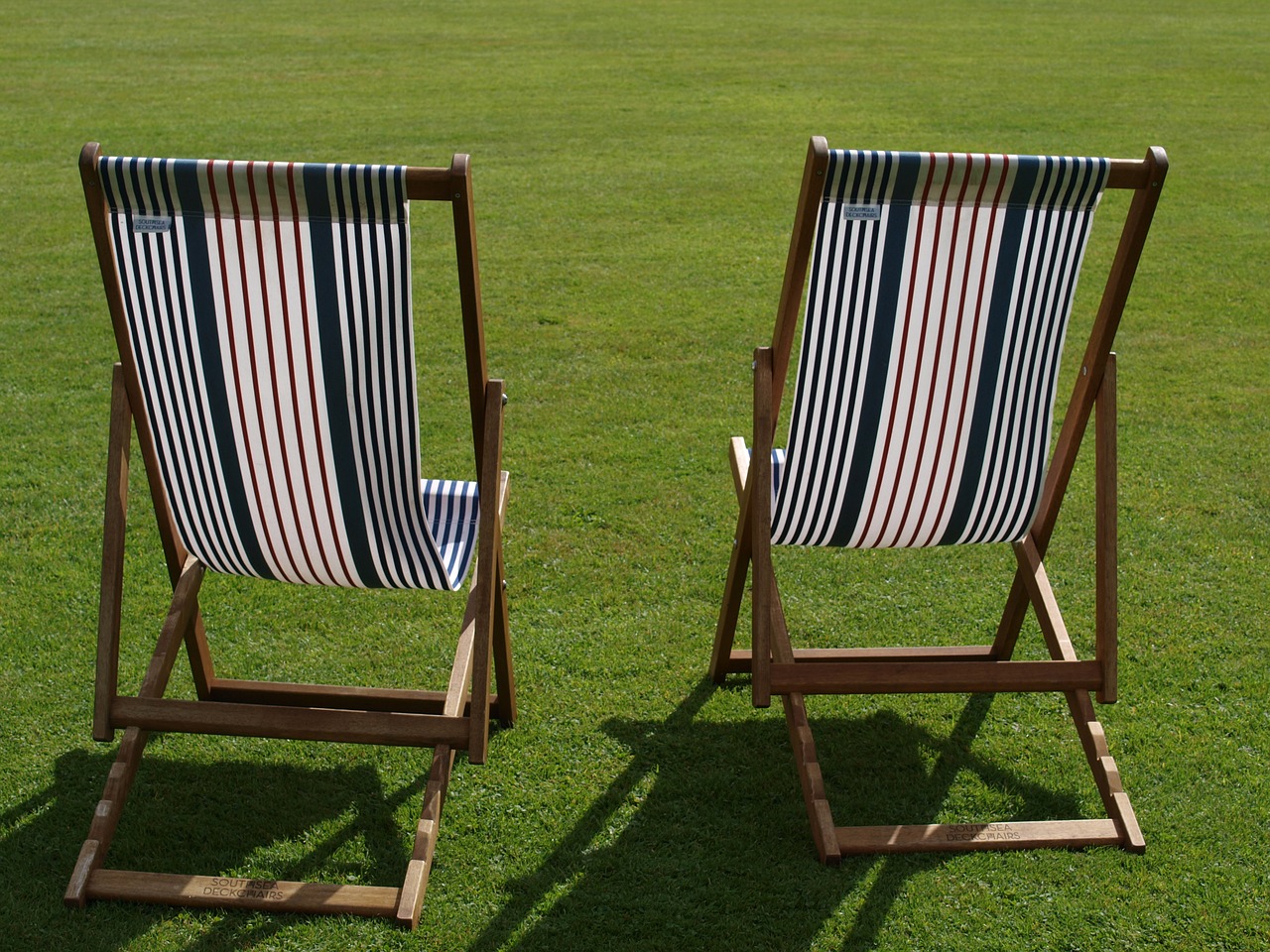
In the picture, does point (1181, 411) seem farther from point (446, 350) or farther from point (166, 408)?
point (166, 408)

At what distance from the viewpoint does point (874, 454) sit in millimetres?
2928

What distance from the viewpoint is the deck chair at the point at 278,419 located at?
2.48 meters

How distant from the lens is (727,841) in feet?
9.78

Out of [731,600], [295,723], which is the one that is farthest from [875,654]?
[295,723]

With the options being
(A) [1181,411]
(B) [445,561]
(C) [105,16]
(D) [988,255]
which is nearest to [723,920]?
(B) [445,561]

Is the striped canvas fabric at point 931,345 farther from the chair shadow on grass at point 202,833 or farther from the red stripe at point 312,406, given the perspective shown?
the chair shadow on grass at point 202,833

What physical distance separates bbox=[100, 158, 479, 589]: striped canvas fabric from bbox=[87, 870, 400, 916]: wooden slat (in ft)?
2.29

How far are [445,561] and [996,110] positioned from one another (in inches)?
347

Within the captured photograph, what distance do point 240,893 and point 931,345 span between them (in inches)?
77.1

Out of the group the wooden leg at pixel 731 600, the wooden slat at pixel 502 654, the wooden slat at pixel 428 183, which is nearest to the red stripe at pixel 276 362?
the wooden slat at pixel 428 183

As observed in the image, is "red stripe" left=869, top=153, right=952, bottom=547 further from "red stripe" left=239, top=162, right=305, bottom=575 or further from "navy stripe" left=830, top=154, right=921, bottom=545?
"red stripe" left=239, top=162, right=305, bottom=575

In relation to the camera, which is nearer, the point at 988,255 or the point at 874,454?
the point at 988,255

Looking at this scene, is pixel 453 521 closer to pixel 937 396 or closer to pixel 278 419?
pixel 278 419

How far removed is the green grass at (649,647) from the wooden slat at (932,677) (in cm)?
38
